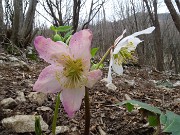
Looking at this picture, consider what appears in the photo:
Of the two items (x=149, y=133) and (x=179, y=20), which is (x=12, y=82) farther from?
(x=179, y=20)

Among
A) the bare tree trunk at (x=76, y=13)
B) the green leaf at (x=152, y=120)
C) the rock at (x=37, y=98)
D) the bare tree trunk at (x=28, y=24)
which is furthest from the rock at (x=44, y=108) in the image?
the bare tree trunk at (x=76, y=13)

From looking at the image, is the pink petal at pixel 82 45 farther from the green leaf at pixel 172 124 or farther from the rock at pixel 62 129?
the rock at pixel 62 129

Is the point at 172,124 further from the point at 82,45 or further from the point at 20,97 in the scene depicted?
the point at 20,97

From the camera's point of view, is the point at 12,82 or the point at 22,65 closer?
the point at 12,82

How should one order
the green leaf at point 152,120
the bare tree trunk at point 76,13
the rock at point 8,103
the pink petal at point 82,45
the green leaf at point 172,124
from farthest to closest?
1. the bare tree trunk at point 76,13
2. the rock at point 8,103
3. the green leaf at point 152,120
4. the green leaf at point 172,124
5. the pink petal at point 82,45

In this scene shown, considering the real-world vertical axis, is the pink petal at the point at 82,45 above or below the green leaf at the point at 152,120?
above

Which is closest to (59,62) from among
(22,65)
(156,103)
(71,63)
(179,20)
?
(71,63)
